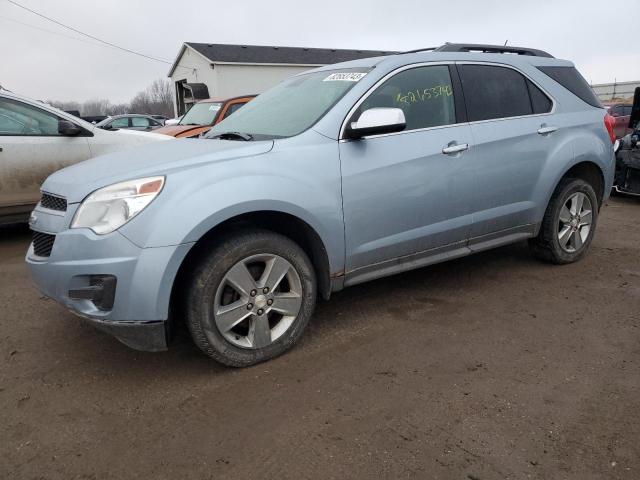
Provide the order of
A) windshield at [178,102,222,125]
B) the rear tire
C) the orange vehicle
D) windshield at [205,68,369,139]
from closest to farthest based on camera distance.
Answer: windshield at [205,68,369,139] < the rear tire < the orange vehicle < windshield at [178,102,222,125]

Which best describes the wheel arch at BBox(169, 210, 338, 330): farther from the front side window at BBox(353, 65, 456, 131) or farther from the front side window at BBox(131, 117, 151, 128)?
the front side window at BBox(131, 117, 151, 128)

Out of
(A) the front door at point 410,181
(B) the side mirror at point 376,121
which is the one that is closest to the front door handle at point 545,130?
(A) the front door at point 410,181

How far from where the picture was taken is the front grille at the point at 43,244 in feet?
9.19

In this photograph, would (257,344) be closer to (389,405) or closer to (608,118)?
(389,405)

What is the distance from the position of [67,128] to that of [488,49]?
15.1ft

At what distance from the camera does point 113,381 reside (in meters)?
2.85

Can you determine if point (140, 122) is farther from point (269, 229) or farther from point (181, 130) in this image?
point (269, 229)

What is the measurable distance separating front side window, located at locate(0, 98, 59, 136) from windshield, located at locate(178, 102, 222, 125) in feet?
10.1

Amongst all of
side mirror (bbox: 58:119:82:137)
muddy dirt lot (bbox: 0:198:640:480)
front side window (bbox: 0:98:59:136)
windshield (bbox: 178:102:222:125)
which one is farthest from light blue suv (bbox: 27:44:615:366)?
windshield (bbox: 178:102:222:125)

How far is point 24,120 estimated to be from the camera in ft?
19.1

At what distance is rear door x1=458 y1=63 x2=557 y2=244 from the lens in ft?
12.4

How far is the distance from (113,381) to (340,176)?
5.76ft

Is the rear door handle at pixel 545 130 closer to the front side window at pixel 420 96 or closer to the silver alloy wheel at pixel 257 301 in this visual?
the front side window at pixel 420 96

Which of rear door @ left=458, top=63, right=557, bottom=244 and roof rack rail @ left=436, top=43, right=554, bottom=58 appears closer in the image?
rear door @ left=458, top=63, right=557, bottom=244
